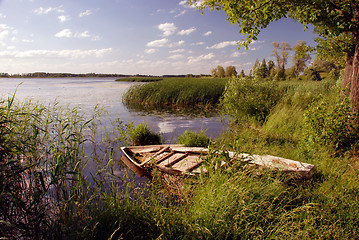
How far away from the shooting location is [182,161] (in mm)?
5258

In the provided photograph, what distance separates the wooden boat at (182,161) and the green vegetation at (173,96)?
11732 millimetres

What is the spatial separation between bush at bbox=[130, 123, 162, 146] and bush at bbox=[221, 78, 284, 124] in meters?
3.84

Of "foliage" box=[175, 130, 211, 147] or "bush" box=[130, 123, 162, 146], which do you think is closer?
"foliage" box=[175, 130, 211, 147]

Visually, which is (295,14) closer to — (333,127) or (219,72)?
(333,127)

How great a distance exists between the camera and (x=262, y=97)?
33.3ft

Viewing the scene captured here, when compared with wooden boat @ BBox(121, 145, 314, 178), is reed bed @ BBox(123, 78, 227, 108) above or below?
above

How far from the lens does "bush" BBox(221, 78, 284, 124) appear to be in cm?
968

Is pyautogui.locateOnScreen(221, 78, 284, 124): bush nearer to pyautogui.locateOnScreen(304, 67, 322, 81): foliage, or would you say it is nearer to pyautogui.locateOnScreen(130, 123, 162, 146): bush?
pyautogui.locateOnScreen(130, 123, 162, 146): bush

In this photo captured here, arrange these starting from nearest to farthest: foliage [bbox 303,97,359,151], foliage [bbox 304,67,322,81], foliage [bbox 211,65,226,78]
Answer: foliage [bbox 303,97,359,151] < foliage [bbox 304,67,322,81] < foliage [bbox 211,65,226,78]

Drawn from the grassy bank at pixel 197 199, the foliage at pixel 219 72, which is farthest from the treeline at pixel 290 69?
the grassy bank at pixel 197 199

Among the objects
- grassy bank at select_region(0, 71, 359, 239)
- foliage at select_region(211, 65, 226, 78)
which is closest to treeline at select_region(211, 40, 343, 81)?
foliage at select_region(211, 65, 226, 78)

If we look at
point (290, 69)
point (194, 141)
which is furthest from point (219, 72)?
point (194, 141)

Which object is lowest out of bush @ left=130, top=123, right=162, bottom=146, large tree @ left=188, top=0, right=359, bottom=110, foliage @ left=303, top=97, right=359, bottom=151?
bush @ left=130, top=123, right=162, bottom=146

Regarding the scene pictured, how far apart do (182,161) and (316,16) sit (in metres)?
4.85
